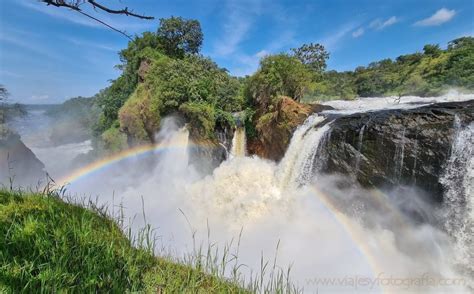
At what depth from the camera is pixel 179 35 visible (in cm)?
2189

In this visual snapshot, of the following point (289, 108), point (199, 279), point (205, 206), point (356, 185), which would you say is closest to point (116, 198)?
point (205, 206)

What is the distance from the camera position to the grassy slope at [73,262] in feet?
6.34

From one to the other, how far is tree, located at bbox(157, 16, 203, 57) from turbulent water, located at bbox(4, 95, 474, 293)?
936 centimetres

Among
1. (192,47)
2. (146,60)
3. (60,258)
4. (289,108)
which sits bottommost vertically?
→ (60,258)

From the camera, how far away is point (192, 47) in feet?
73.5

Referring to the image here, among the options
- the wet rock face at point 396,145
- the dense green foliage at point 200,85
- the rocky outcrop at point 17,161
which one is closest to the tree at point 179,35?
the dense green foliage at point 200,85

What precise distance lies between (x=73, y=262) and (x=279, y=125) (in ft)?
34.9

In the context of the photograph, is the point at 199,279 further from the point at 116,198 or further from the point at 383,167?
the point at 116,198

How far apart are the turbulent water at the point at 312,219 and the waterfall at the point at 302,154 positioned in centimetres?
4

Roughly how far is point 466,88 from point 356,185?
1284cm

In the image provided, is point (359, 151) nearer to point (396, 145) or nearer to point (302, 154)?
point (396, 145)

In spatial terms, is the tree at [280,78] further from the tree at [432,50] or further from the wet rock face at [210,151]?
the tree at [432,50]

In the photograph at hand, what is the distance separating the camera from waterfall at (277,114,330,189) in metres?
9.81

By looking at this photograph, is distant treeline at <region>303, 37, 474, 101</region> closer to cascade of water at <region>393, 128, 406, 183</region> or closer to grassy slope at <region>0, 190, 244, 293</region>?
cascade of water at <region>393, 128, 406, 183</region>
